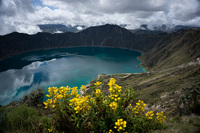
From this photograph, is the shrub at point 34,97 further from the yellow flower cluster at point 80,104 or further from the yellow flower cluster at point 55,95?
the yellow flower cluster at point 80,104

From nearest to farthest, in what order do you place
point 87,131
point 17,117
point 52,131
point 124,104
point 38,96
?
point 87,131 < point 52,131 < point 124,104 < point 17,117 < point 38,96

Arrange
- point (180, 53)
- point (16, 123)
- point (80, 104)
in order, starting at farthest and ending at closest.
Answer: point (180, 53) < point (16, 123) < point (80, 104)

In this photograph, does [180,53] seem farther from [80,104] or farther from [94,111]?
[80,104]

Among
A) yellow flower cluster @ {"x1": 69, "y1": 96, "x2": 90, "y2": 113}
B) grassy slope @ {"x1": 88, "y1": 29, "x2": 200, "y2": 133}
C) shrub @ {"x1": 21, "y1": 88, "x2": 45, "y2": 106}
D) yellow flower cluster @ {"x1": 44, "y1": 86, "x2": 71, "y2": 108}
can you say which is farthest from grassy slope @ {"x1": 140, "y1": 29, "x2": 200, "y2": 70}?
yellow flower cluster @ {"x1": 44, "y1": 86, "x2": 71, "y2": 108}

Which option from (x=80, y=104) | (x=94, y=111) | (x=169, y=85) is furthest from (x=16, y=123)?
(x=169, y=85)

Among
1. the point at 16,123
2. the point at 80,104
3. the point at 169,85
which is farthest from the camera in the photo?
the point at 169,85

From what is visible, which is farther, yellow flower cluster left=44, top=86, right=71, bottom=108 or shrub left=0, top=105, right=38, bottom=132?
shrub left=0, top=105, right=38, bottom=132

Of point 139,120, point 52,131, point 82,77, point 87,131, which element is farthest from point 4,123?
point 82,77

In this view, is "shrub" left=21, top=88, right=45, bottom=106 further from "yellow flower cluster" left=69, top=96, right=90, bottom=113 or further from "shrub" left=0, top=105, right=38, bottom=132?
"yellow flower cluster" left=69, top=96, right=90, bottom=113

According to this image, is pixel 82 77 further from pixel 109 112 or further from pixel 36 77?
pixel 109 112

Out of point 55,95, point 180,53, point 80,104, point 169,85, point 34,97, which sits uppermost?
point 180,53

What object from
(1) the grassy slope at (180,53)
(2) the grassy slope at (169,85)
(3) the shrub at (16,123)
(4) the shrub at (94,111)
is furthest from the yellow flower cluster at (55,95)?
(1) the grassy slope at (180,53)
